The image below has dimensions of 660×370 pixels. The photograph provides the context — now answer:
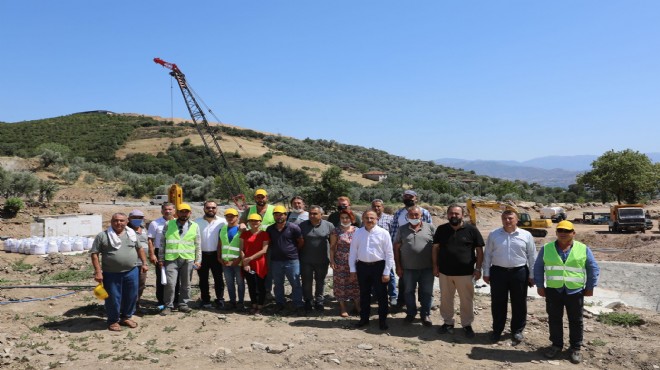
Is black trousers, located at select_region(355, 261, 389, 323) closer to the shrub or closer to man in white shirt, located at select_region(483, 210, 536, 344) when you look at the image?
man in white shirt, located at select_region(483, 210, 536, 344)

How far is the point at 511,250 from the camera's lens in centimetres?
576

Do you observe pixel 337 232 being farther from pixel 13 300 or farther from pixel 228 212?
pixel 13 300

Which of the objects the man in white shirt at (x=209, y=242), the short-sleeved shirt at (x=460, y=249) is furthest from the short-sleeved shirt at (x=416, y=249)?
the man in white shirt at (x=209, y=242)

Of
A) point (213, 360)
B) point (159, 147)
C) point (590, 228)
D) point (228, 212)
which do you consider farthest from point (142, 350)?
point (159, 147)

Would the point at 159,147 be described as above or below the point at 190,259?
above

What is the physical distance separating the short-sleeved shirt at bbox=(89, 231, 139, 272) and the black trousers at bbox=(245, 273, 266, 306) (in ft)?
5.34

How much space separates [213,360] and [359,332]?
1.83 m

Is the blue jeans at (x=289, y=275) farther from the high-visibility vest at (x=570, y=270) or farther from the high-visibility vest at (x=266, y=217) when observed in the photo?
the high-visibility vest at (x=570, y=270)

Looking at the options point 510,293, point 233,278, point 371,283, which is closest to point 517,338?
point 510,293

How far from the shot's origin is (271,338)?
5973 mm

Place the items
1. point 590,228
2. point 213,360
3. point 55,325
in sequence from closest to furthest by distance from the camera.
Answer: point 213,360 → point 55,325 → point 590,228

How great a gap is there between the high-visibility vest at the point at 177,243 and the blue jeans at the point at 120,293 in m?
0.50

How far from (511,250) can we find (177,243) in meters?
4.26

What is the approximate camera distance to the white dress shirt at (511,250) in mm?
5758
